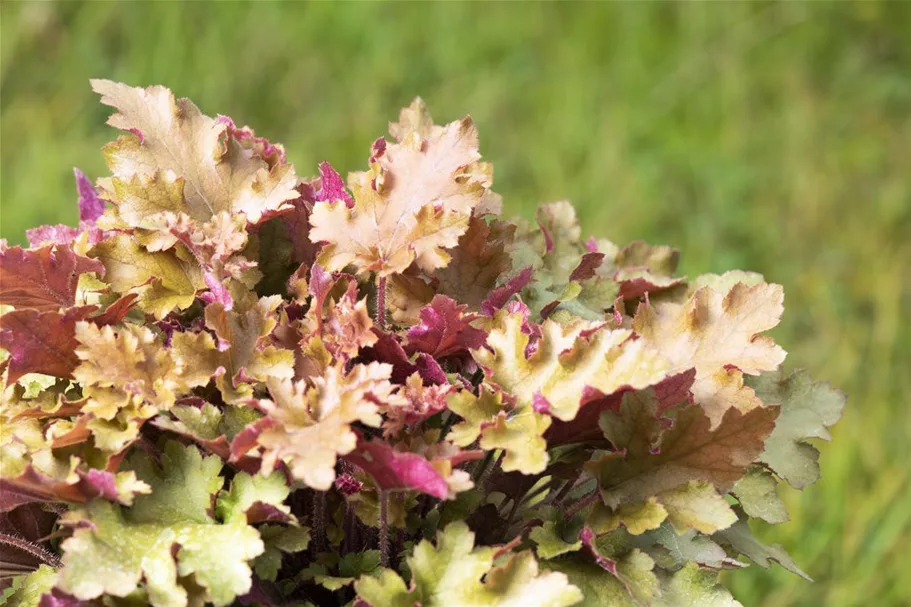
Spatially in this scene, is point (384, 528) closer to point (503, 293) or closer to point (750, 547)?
point (503, 293)

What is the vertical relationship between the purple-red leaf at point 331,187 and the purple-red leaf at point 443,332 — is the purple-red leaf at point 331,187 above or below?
above

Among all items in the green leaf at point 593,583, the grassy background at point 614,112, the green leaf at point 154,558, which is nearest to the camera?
the green leaf at point 154,558

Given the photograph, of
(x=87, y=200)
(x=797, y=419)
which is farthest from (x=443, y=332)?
(x=87, y=200)

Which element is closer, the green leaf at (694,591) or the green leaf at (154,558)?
the green leaf at (154,558)

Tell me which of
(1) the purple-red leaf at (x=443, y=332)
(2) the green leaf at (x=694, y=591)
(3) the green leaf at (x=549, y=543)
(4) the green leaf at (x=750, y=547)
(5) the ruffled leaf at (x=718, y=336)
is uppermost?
(1) the purple-red leaf at (x=443, y=332)

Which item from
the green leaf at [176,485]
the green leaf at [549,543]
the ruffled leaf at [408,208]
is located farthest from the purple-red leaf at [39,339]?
the green leaf at [549,543]

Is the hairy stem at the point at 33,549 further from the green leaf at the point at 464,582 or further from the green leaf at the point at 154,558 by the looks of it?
the green leaf at the point at 464,582
